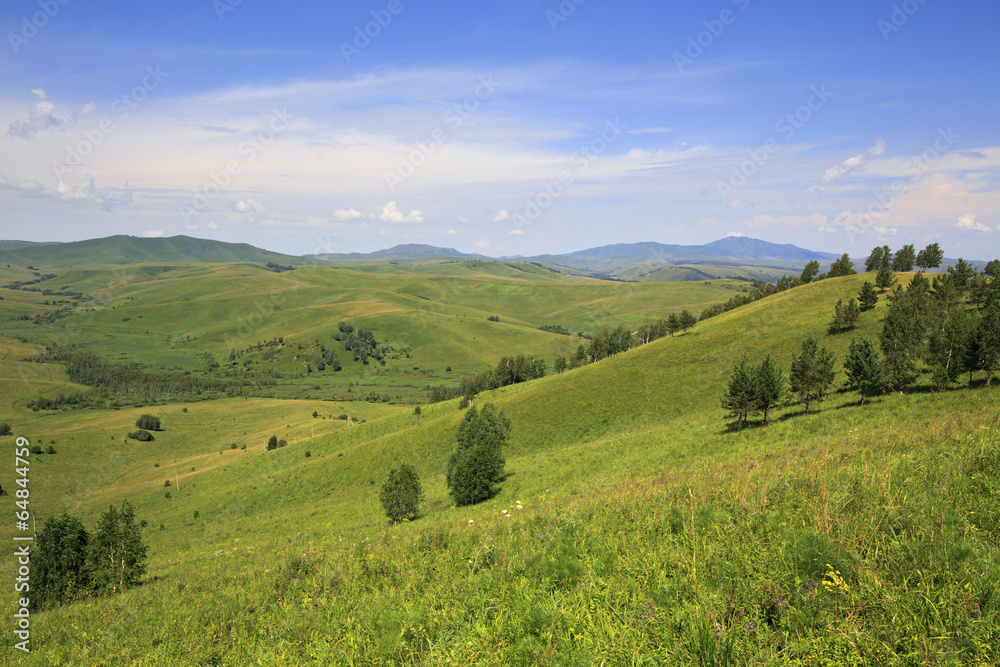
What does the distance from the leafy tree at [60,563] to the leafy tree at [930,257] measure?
124 m

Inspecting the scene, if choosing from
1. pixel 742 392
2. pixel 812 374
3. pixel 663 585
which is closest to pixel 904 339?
pixel 812 374

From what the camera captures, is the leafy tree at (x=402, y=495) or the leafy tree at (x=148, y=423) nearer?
the leafy tree at (x=402, y=495)

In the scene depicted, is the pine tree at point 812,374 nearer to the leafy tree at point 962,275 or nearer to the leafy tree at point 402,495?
the leafy tree at point 402,495

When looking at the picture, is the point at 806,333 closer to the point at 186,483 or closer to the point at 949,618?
the point at 949,618

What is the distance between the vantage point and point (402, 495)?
120 feet

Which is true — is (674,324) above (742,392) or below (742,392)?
above

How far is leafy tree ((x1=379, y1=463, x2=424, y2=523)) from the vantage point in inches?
1417

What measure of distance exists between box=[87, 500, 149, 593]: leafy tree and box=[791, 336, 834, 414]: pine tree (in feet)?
154

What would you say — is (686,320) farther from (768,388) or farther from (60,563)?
(60,563)

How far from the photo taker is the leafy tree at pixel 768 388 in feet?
121

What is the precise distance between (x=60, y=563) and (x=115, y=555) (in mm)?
2131

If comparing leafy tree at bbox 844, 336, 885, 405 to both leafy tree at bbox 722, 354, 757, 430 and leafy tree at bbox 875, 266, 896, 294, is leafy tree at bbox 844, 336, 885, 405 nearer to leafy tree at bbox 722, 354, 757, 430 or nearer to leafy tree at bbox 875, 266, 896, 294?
leafy tree at bbox 722, 354, 757, 430

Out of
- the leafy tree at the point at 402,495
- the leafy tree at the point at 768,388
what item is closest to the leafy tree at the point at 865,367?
the leafy tree at the point at 768,388

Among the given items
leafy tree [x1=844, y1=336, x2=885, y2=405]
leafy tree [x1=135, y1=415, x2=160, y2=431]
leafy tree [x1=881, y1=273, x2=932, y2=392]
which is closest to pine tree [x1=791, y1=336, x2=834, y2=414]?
leafy tree [x1=844, y1=336, x2=885, y2=405]
